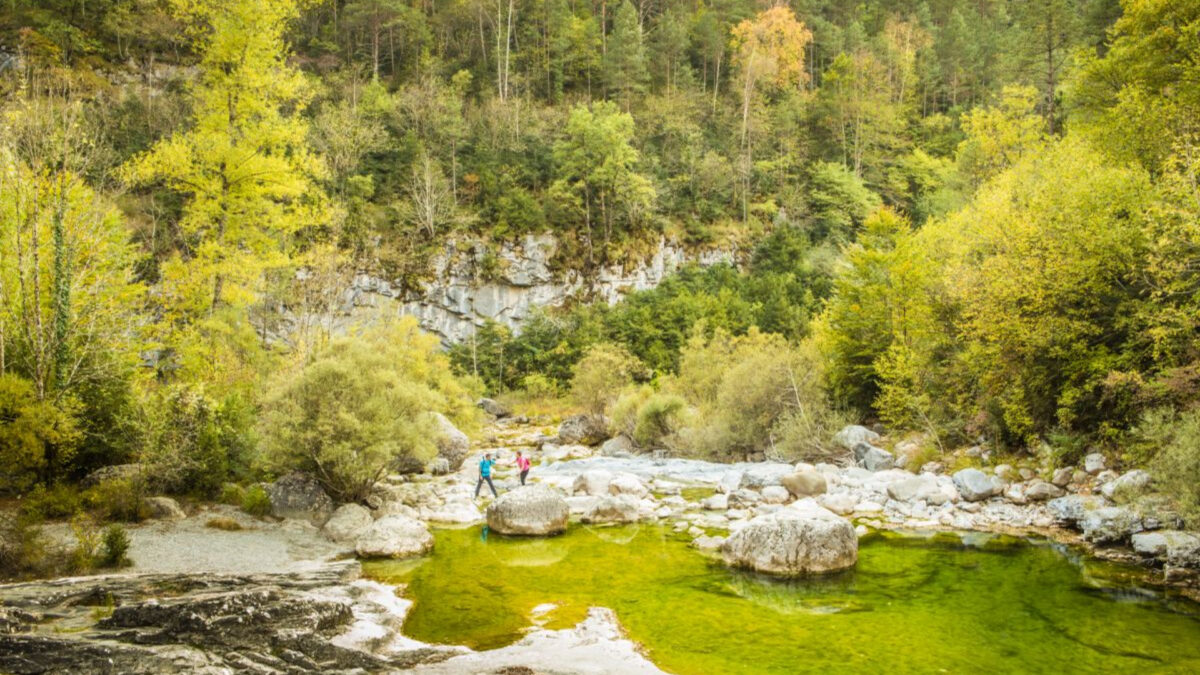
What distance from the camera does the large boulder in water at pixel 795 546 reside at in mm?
12102

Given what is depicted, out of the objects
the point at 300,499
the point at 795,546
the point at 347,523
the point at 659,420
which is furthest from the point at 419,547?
the point at 659,420

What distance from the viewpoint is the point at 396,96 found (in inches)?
2212

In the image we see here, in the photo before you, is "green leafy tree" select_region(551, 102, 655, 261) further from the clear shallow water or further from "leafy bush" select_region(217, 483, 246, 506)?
the clear shallow water

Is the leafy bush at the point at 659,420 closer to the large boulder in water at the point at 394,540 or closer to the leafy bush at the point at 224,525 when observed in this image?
the large boulder in water at the point at 394,540

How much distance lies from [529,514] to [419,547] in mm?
2934

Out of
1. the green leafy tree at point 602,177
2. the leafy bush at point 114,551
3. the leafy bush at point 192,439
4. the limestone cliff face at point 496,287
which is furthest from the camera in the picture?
the green leafy tree at point 602,177

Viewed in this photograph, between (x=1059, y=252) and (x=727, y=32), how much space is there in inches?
2391

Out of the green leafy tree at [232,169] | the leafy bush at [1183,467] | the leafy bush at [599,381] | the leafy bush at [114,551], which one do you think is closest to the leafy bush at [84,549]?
the leafy bush at [114,551]

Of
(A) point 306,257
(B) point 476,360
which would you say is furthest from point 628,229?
(A) point 306,257

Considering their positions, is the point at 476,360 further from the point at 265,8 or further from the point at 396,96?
the point at 265,8

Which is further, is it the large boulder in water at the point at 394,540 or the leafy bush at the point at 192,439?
the leafy bush at the point at 192,439

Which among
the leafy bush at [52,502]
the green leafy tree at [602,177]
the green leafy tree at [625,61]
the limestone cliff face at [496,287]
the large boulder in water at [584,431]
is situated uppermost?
the green leafy tree at [625,61]

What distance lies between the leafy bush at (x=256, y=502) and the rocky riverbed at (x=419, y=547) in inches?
10.1

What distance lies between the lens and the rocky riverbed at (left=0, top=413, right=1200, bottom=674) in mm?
7613
